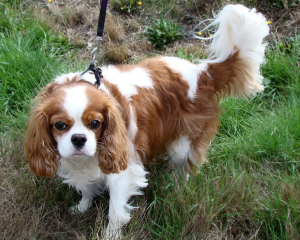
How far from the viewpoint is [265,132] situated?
291 centimetres

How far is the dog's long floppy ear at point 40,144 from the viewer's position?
206 cm

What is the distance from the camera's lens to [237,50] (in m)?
2.60

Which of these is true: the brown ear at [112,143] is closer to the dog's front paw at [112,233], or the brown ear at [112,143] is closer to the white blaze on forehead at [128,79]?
the white blaze on forehead at [128,79]

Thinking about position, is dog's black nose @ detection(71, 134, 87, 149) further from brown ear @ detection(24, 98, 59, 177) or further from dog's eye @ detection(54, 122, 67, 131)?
brown ear @ detection(24, 98, 59, 177)

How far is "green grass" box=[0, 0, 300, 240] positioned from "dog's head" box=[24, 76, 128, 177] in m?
0.43

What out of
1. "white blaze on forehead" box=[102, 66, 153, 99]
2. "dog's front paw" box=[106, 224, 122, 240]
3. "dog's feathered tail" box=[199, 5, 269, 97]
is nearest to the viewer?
"dog's front paw" box=[106, 224, 122, 240]

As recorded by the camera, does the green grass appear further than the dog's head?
Yes

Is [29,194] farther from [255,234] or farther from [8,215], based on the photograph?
[255,234]

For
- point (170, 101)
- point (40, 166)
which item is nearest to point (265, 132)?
point (170, 101)

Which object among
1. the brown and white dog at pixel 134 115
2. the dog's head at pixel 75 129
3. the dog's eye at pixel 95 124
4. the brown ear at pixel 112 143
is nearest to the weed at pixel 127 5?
the brown and white dog at pixel 134 115

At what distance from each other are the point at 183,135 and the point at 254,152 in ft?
2.02

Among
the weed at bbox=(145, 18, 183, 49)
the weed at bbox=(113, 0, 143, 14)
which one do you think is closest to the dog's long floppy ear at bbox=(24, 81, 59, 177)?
the weed at bbox=(145, 18, 183, 49)

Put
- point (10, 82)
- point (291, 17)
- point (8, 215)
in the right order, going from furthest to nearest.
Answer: point (291, 17)
point (10, 82)
point (8, 215)

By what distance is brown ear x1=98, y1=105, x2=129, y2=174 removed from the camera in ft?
6.93
